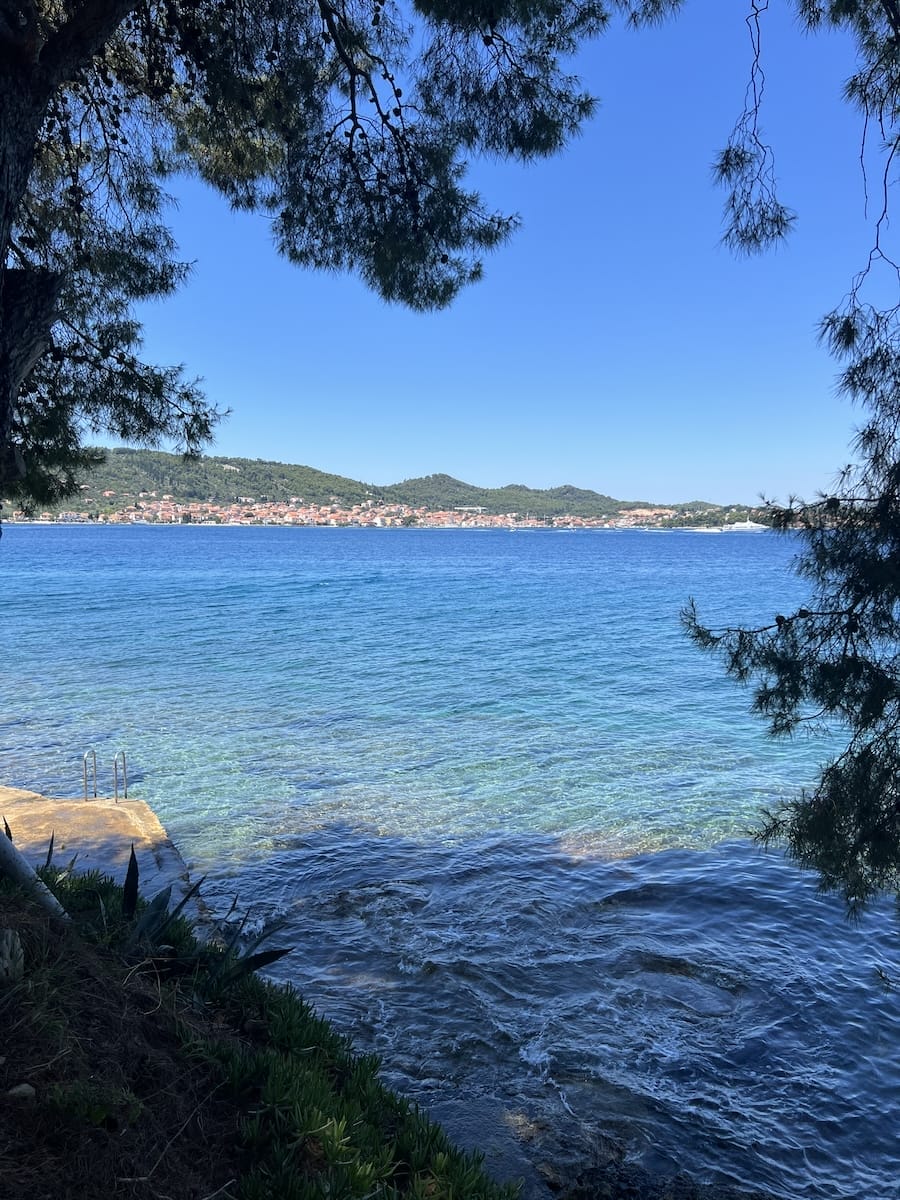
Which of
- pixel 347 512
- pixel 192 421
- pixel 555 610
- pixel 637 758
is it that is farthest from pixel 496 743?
pixel 347 512

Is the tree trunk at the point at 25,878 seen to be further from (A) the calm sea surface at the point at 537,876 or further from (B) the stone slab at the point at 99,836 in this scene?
(B) the stone slab at the point at 99,836

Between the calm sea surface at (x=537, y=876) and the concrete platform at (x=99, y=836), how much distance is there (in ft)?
2.55

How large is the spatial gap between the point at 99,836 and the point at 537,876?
5.14 m

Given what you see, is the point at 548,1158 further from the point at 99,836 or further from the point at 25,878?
the point at 99,836

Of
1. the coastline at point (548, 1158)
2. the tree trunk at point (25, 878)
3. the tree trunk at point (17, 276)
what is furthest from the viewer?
the coastline at point (548, 1158)

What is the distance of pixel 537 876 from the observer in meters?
9.06

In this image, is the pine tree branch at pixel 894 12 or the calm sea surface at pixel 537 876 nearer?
the pine tree branch at pixel 894 12

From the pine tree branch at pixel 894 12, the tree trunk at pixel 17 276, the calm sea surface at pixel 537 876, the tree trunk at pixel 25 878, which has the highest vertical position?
the pine tree branch at pixel 894 12

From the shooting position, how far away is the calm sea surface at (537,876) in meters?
5.30

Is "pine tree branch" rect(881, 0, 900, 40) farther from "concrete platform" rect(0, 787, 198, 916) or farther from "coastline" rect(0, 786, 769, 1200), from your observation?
"concrete platform" rect(0, 787, 198, 916)

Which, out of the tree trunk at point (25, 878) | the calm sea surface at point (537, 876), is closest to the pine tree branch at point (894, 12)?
the calm sea surface at point (537, 876)

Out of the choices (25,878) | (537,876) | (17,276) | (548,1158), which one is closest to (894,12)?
(17,276)

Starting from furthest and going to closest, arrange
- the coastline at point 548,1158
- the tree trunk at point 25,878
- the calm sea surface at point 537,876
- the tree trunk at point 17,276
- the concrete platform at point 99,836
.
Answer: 1. the concrete platform at point 99,836
2. the calm sea surface at point 537,876
3. the coastline at point 548,1158
4. the tree trunk at point 25,878
5. the tree trunk at point 17,276

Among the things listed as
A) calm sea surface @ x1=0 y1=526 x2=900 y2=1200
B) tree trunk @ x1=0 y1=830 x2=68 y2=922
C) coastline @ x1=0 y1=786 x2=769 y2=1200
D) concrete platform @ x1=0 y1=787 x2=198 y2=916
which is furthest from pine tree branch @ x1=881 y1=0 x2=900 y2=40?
concrete platform @ x1=0 y1=787 x2=198 y2=916
